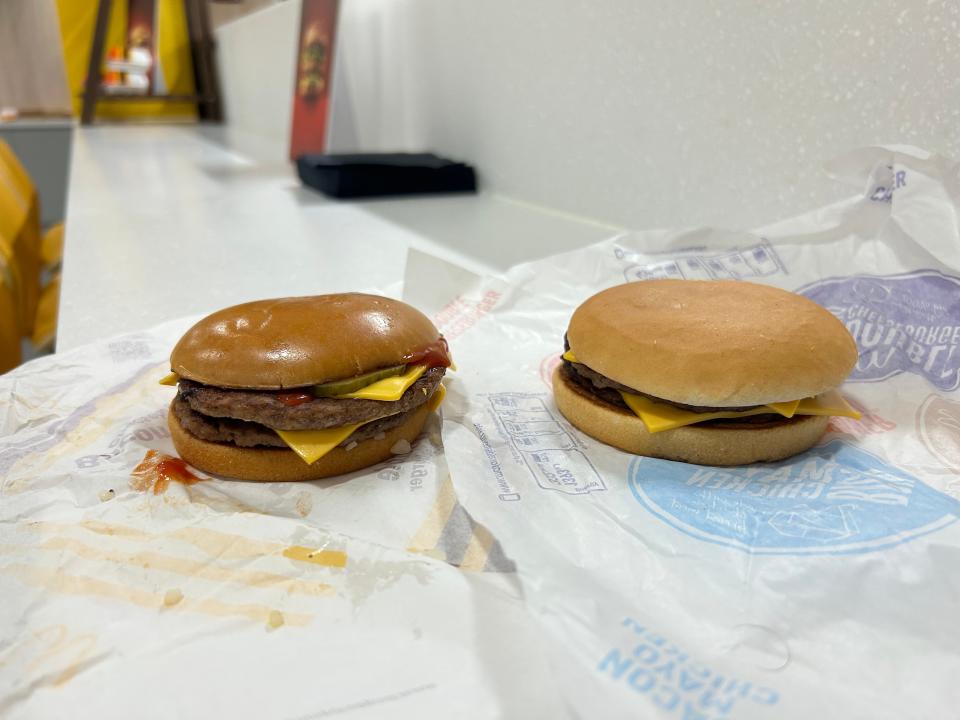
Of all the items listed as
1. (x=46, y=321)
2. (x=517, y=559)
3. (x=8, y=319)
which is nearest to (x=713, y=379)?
(x=517, y=559)

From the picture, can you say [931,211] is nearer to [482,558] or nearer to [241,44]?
[482,558]

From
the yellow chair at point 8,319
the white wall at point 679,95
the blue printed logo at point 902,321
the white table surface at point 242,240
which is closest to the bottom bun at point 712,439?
the blue printed logo at point 902,321

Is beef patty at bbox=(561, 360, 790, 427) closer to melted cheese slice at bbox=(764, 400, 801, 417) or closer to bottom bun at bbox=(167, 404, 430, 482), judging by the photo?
melted cheese slice at bbox=(764, 400, 801, 417)

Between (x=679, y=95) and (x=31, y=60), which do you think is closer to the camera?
(x=679, y=95)

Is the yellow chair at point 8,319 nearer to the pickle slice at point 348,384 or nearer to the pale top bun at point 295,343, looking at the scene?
the pale top bun at point 295,343

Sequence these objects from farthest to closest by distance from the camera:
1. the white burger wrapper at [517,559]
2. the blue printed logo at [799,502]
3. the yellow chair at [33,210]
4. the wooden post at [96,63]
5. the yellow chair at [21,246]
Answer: the wooden post at [96,63], the yellow chair at [33,210], the yellow chair at [21,246], the blue printed logo at [799,502], the white burger wrapper at [517,559]

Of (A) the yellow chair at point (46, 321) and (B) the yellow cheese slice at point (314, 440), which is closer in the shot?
(B) the yellow cheese slice at point (314, 440)

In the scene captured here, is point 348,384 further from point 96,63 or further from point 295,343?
point 96,63
